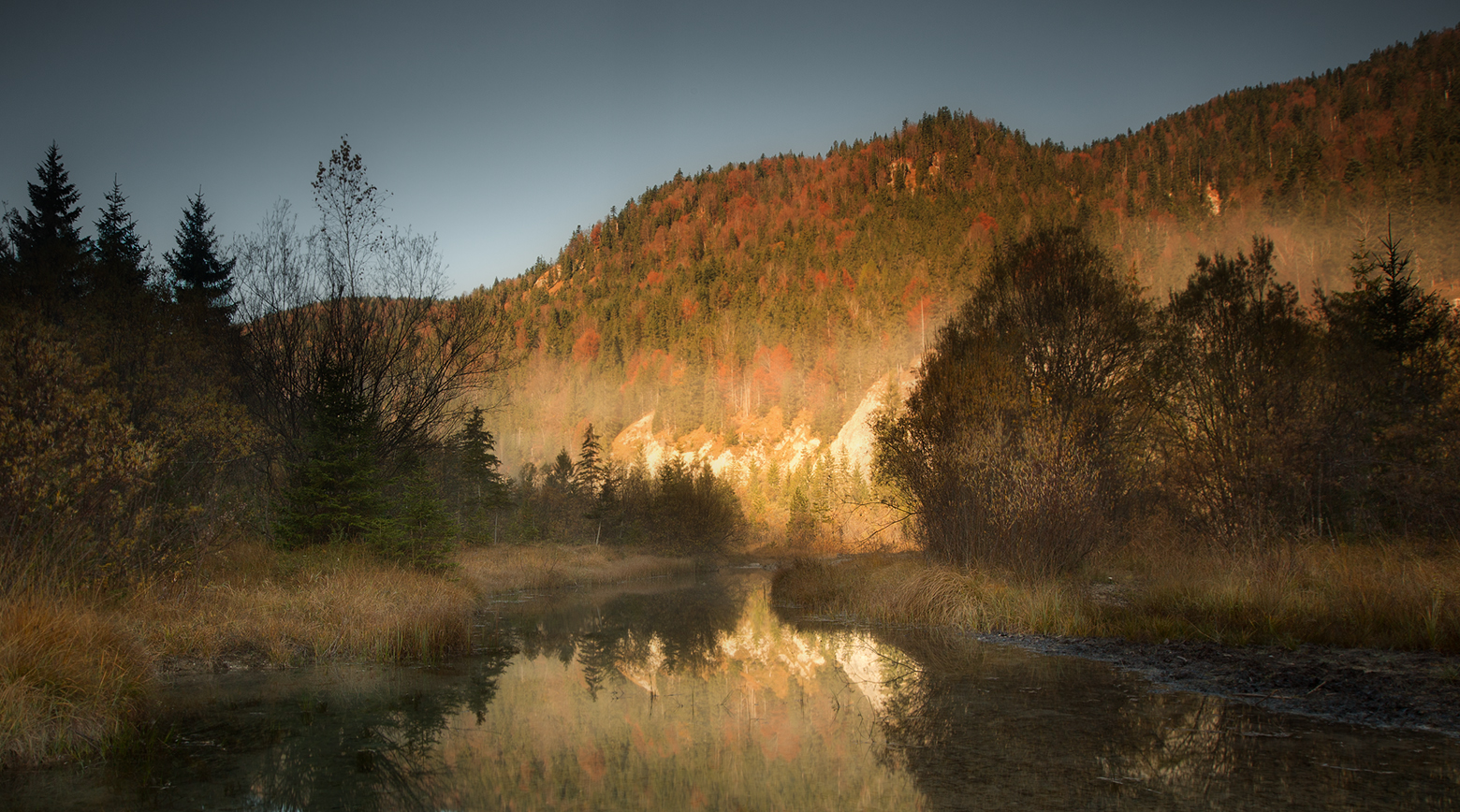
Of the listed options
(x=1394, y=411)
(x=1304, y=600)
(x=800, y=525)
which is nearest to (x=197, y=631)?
(x=1304, y=600)

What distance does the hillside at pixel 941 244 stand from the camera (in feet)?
294

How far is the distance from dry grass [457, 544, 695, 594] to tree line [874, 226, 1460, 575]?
54.6ft

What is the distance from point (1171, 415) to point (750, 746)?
16.7 metres

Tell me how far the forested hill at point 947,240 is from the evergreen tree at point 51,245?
42916 millimetres

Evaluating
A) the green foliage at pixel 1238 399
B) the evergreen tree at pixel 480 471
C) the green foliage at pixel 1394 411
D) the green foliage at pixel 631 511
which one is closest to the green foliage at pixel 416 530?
the green foliage at pixel 1238 399

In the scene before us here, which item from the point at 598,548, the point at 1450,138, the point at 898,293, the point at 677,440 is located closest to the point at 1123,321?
the point at 598,548

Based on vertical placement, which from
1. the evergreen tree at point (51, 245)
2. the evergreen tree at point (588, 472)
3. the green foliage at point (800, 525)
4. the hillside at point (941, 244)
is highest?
the hillside at point (941, 244)

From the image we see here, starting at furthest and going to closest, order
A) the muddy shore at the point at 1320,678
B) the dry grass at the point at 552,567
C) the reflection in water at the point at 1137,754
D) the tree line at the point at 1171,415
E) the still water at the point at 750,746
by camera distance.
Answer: the dry grass at the point at 552,567
the tree line at the point at 1171,415
the muddy shore at the point at 1320,678
the still water at the point at 750,746
the reflection in water at the point at 1137,754

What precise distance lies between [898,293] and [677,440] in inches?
1659

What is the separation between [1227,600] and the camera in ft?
40.4

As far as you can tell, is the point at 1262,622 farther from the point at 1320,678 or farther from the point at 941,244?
the point at 941,244

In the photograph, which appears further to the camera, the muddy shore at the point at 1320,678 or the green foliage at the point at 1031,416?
the green foliage at the point at 1031,416

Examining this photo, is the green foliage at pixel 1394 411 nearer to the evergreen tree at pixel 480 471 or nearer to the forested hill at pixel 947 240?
the evergreen tree at pixel 480 471

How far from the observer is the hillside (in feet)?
294
